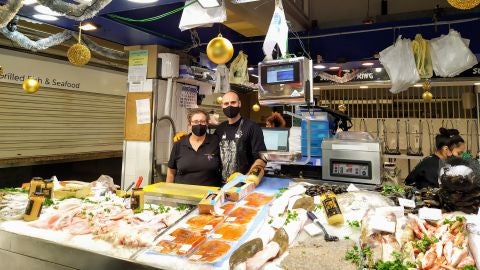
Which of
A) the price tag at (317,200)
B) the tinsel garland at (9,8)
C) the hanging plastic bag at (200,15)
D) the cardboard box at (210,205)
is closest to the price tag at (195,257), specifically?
the cardboard box at (210,205)

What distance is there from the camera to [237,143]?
→ 3518 mm

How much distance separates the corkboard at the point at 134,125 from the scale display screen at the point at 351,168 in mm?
3160

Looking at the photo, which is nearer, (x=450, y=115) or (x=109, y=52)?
(x=109, y=52)

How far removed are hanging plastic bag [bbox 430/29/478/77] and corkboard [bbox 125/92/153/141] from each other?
13.7 feet

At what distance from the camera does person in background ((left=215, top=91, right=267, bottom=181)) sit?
11.5ft

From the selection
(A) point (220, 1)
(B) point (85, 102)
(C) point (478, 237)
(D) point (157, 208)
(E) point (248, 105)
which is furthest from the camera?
(E) point (248, 105)

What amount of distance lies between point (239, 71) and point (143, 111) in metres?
1.76

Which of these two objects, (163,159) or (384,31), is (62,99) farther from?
(384,31)

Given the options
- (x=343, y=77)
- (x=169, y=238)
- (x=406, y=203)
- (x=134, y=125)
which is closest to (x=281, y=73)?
(x=406, y=203)

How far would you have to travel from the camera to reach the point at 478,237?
1.56 meters

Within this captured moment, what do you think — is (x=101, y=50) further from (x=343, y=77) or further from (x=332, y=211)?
(x=332, y=211)

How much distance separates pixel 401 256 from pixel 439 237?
1.12ft

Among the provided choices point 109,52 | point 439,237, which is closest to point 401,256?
point 439,237

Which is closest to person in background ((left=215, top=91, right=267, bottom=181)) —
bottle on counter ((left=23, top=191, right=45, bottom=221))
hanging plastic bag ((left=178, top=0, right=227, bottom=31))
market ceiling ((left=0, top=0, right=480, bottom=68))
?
hanging plastic bag ((left=178, top=0, right=227, bottom=31))
